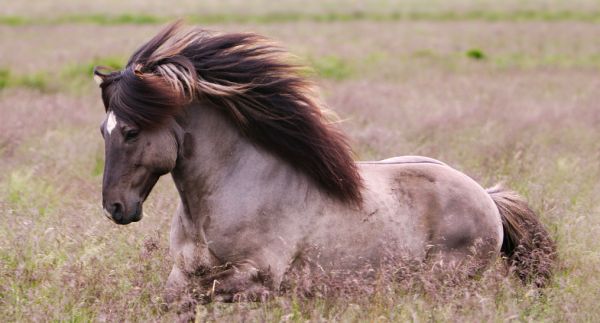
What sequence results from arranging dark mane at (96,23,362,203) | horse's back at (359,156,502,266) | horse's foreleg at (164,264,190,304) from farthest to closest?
horse's back at (359,156,502,266) < dark mane at (96,23,362,203) < horse's foreleg at (164,264,190,304)

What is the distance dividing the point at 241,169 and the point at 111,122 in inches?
30.6

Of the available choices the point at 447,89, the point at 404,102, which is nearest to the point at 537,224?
the point at 404,102

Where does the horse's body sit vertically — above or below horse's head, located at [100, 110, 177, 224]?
below

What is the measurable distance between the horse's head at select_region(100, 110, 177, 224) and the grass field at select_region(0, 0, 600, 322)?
547mm

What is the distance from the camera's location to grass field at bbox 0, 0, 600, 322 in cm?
481

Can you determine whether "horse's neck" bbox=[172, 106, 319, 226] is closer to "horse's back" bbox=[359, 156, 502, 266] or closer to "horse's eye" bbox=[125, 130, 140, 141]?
"horse's eye" bbox=[125, 130, 140, 141]

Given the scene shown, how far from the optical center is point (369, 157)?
9.22 m

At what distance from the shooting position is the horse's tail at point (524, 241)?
5.54 metres

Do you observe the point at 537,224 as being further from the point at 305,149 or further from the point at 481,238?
the point at 305,149

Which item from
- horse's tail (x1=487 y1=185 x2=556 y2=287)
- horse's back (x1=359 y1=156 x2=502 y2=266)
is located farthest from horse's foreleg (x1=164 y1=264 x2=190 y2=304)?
horse's tail (x1=487 y1=185 x2=556 y2=287)

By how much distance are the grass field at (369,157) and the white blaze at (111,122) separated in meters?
0.92

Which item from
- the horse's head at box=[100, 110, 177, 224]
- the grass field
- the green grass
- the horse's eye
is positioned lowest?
the green grass

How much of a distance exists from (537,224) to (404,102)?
771cm

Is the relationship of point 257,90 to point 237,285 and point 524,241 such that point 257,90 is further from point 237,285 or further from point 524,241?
point 524,241
